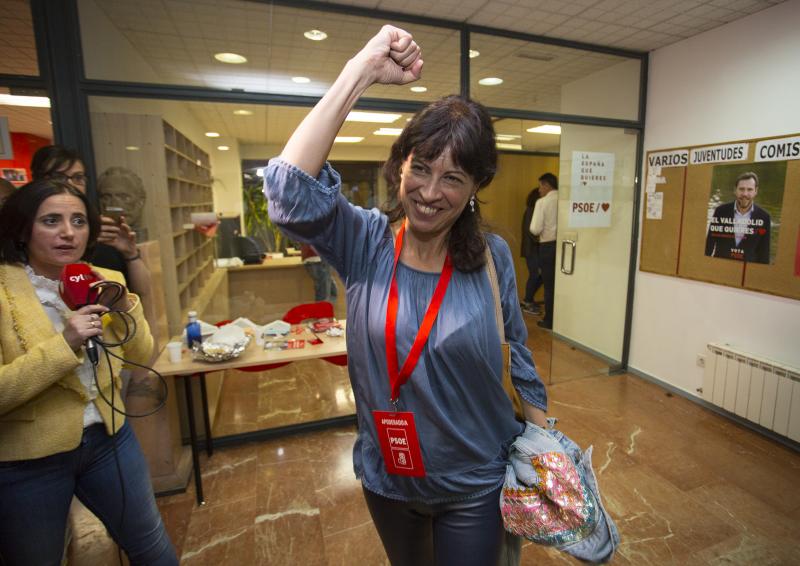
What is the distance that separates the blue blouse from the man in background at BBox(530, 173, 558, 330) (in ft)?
12.1

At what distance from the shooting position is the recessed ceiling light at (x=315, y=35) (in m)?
2.70

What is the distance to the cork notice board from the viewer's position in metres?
2.64

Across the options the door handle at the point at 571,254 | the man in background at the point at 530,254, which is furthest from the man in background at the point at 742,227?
the man in background at the point at 530,254

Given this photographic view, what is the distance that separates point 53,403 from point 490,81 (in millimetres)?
3262

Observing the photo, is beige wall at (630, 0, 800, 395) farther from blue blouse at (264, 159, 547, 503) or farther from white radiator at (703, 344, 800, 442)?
blue blouse at (264, 159, 547, 503)

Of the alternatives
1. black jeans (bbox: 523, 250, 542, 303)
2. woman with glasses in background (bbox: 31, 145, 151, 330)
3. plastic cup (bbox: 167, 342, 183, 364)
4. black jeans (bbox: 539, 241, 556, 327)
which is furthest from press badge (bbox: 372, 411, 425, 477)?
black jeans (bbox: 523, 250, 542, 303)

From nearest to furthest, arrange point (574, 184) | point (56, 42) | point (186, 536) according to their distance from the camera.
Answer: point (186, 536), point (56, 42), point (574, 184)

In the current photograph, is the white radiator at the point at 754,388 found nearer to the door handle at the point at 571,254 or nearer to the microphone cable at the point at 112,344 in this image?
the door handle at the point at 571,254

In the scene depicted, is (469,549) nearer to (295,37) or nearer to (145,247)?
(145,247)

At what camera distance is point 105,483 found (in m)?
1.29

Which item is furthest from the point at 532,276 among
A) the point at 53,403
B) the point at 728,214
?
the point at 53,403

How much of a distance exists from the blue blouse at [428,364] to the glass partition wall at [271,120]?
3.08ft

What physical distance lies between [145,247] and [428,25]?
2.21m

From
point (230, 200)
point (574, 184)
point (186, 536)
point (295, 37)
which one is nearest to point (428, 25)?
point (295, 37)
